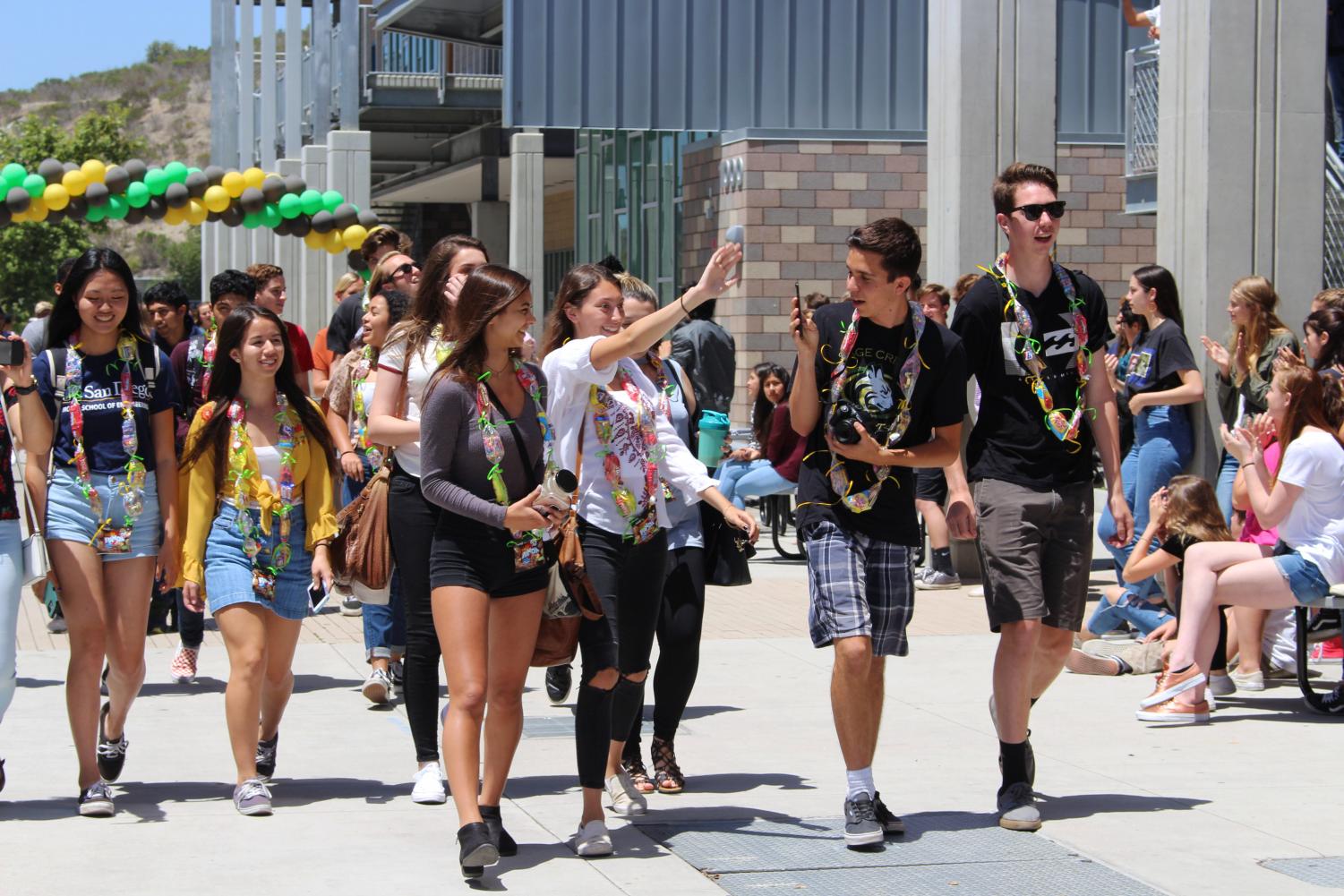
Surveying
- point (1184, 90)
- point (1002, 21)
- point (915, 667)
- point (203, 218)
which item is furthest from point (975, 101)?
point (203, 218)

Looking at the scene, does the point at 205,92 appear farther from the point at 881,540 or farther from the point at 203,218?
the point at 881,540

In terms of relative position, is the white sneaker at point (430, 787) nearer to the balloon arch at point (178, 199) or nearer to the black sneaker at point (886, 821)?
the black sneaker at point (886, 821)

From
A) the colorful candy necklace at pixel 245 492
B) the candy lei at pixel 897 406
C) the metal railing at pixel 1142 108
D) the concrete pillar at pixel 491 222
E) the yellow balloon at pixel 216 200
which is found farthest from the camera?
the concrete pillar at pixel 491 222

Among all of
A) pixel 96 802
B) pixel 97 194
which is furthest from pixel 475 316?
pixel 97 194

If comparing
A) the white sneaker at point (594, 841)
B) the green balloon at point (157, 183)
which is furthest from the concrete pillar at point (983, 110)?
the green balloon at point (157, 183)

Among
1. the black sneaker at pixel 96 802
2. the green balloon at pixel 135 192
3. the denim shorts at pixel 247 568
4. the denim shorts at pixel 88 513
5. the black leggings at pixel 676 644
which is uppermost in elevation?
the green balloon at pixel 135 192

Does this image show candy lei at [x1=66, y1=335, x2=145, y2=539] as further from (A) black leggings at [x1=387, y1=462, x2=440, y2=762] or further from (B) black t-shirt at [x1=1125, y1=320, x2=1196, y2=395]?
(B) black t-shirt at [x1=1125, y1=320, x2=1196, y2=395]

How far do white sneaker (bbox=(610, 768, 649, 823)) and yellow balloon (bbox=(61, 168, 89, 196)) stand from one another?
51.5 ft

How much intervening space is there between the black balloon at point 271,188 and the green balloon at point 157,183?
1083 millimetres

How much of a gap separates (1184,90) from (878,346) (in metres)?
5.93

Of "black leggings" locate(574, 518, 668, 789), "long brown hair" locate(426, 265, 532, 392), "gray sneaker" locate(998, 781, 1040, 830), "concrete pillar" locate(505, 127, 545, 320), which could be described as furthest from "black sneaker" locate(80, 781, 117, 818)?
"concrete pillar" locate(505, 127, 545, 320)

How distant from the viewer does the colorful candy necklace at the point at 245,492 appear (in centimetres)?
645

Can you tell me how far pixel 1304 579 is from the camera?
8.05m

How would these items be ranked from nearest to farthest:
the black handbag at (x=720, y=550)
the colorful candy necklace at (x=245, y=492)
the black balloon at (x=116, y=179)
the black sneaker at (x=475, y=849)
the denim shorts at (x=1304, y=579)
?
1. the black sneaker at (x=475, y=849)
2. the colorful candy necklace at (x=245, y=492)
3. the black handbag at (x=720, y=550)
4. the denim shorts at (x=1304, y=579)
5. the black balloon at (x=116, y=179)
